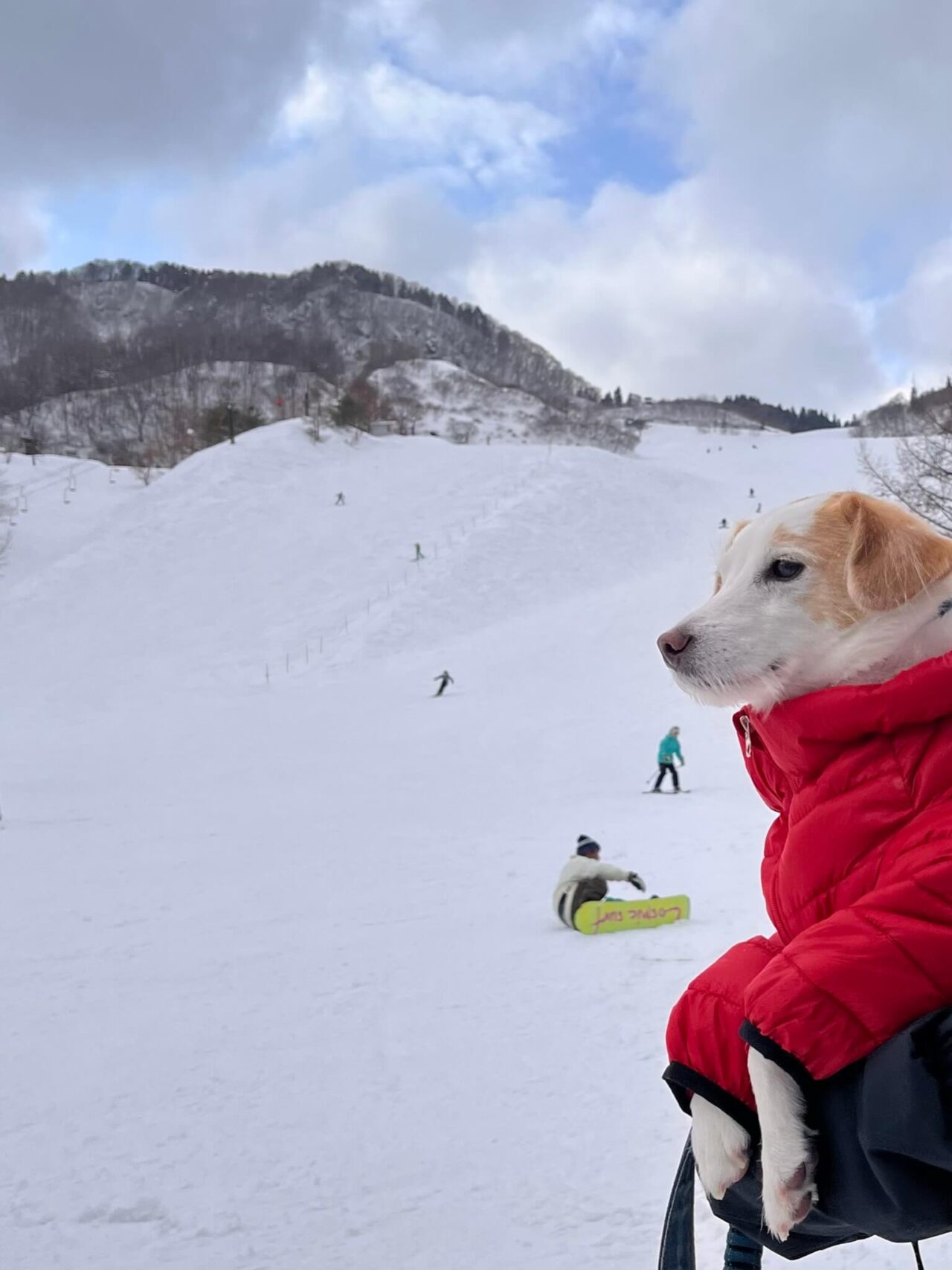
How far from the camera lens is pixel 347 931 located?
930 cm

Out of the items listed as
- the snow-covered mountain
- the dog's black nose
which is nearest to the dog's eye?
the dog's black nose

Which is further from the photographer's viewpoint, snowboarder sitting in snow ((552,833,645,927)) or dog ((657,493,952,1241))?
snowboarder sitting in snow ((552,833,645,927))

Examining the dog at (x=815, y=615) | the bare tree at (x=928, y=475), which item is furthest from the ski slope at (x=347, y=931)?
the bare tree at (x=928, y=475)

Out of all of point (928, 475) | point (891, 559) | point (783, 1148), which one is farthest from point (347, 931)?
point (928, 475)

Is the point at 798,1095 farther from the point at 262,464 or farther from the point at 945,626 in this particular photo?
the point at 262,464

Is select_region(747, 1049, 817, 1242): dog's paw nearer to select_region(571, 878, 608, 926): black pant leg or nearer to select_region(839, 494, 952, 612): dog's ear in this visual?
select_region(839, 494, 952, 612): dog's ear

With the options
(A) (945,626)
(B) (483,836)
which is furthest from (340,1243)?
(B) (483,836)

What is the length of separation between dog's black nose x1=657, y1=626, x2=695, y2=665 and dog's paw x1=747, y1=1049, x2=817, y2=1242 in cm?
64

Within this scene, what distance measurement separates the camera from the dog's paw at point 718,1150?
4.15ft

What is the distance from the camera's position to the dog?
4.67 ft

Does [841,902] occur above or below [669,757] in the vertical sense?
above

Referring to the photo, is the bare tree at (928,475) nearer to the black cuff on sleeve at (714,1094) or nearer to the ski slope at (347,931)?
the ski slope at (347,931)

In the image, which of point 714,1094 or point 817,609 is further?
point 817,609

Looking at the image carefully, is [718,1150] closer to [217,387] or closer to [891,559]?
[891,559]
